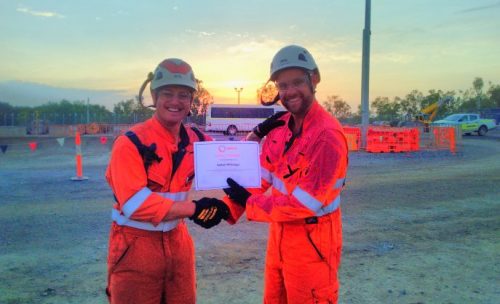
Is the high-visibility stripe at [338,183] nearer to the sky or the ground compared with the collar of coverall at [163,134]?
nearer to the ground

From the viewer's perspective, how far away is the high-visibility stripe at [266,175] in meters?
2.98

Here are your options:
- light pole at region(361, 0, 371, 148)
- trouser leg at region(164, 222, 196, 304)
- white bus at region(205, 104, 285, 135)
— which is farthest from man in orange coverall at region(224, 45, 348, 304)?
white bus at region(205, 104, 285, 135)

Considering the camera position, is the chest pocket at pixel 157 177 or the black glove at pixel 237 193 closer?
the chest pocket at pixel 157 177

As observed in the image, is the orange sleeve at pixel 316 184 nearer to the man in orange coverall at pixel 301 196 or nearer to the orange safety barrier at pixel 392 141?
the man in orange coverall at pixel 301 196

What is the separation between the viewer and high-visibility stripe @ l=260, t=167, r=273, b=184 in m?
2.98

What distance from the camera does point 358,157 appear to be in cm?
1744

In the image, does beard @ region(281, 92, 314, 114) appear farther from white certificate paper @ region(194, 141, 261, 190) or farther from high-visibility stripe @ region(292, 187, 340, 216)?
high-visibility stripe @ region(292, 187, 340, 216)

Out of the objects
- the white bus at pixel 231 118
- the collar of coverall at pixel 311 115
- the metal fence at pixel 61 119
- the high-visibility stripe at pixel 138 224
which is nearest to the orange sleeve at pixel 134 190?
the high-visibility stripe at pixel 138 224

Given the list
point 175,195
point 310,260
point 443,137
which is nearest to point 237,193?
point 175,195

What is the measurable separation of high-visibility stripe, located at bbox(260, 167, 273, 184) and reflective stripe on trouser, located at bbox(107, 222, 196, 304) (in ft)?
2.56

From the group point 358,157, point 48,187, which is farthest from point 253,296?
point 358,157

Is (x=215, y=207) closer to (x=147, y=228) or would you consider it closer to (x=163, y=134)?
(x=147, y=228)

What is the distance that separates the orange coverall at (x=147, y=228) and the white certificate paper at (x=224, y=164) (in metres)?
0.10

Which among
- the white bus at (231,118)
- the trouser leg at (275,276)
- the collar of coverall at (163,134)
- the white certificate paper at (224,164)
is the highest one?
the white bus at (231,118)
